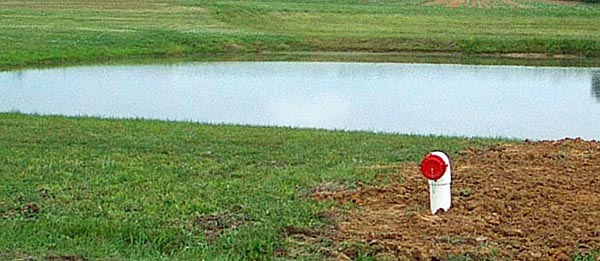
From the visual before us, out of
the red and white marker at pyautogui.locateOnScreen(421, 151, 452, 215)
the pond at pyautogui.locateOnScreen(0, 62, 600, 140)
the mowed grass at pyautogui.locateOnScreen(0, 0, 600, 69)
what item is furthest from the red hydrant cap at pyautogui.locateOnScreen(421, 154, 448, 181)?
the mowed grass at pyautogui.locateOnScreen(0, 0, 600, 69)

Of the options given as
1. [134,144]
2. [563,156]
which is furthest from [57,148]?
[563,156]

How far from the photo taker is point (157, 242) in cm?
738

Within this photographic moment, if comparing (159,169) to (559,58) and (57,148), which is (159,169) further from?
(559,58)

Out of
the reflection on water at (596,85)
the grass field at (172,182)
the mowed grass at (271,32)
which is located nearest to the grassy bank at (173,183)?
the grass field at (172,182)

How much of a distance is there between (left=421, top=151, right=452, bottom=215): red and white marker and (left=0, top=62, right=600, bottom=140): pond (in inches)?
370

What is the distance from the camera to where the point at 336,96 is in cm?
2333

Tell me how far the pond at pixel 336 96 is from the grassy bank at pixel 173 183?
192 inches

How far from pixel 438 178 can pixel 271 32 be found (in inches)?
1359

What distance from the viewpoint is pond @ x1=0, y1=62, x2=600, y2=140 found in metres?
19.1

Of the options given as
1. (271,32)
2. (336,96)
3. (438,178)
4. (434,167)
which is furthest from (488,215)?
(271,32)

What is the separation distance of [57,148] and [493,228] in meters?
6.47

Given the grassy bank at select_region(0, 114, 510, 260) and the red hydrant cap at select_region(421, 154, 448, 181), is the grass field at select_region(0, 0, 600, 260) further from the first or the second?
the red hydrant cap at select_region(421, 154, 448, 181)

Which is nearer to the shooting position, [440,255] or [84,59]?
[440,255]

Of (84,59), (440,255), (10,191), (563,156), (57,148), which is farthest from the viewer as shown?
(84,59)
